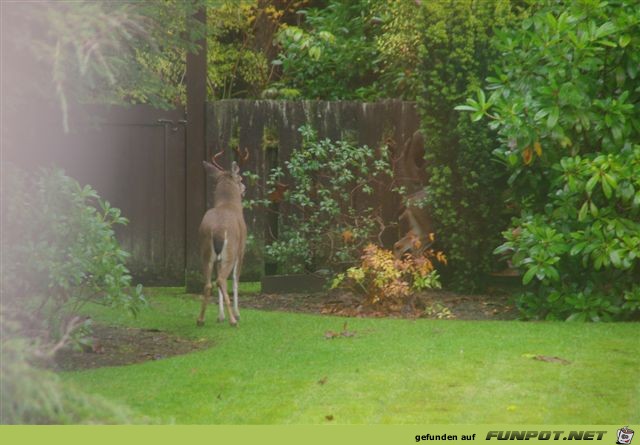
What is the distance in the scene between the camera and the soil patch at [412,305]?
10023 mm

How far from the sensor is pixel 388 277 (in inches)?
396

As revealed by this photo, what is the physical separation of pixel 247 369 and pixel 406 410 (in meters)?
1.43

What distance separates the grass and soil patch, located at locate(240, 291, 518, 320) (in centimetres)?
63

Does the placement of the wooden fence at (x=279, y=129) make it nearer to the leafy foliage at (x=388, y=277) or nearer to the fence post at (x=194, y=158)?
the fence post at (x=194, y=158)

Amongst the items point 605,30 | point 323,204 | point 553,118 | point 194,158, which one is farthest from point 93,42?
point 194,158

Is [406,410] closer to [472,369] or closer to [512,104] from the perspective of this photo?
[472,369]

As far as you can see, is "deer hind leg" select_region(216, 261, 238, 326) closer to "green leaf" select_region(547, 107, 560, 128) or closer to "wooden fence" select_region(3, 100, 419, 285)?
"wooden fence" select_region(3, 100, 419, 285)

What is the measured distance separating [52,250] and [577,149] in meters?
4.50

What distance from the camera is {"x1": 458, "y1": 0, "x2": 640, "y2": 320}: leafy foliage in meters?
9.16

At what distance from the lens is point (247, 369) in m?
7.32

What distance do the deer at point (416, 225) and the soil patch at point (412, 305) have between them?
0.48 meters

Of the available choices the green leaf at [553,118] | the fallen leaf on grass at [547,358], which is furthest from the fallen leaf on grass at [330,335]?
the green leaf at [553,118]

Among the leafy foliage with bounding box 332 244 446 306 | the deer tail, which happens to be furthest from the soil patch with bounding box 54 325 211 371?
the leafy foliage with bounding box 332 244 446 306

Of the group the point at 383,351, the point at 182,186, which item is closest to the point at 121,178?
the point at 182,186
